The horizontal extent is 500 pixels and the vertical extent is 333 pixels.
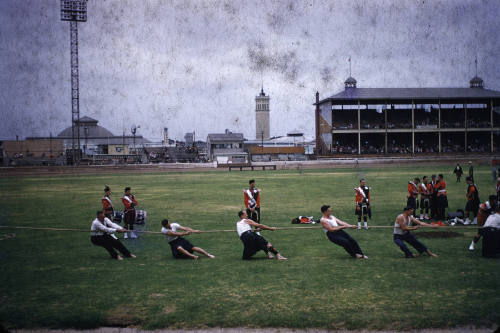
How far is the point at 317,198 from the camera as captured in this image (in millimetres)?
23781

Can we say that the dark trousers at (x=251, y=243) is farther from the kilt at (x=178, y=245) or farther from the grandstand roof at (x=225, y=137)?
the grandstand roof at (x=225, y=137)

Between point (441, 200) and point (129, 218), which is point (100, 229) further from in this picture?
point (441, 200)

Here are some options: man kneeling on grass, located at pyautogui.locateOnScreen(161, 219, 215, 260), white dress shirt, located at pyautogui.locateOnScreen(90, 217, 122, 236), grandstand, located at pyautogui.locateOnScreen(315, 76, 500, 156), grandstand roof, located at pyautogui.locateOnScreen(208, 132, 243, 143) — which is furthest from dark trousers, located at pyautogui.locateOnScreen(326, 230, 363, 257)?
grandstand roof, located at pyautogui.locateOnScreen(208, 132, 243, 143)

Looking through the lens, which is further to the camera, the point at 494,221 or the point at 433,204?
the point at 433,204

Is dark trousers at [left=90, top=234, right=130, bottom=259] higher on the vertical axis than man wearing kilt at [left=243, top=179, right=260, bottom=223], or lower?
lower

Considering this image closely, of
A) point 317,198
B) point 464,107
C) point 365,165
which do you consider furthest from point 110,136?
point 317,198

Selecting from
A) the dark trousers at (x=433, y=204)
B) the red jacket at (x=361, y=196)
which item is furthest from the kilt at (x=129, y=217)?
the dark trousers at (x=433, y=204)

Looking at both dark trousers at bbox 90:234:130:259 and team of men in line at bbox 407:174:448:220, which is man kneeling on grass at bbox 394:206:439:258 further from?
dark trousers at bbox 90:234:130:259

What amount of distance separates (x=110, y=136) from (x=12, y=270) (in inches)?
4285

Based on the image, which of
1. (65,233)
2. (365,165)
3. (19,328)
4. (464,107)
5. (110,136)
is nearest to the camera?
(19,328)

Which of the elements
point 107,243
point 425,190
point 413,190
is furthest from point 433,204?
point 107,243

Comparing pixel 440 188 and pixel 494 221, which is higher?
pixel 440 188

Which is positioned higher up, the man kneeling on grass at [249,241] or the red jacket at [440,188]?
the red jacket at [440,188]

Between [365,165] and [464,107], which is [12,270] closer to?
[365,165]
